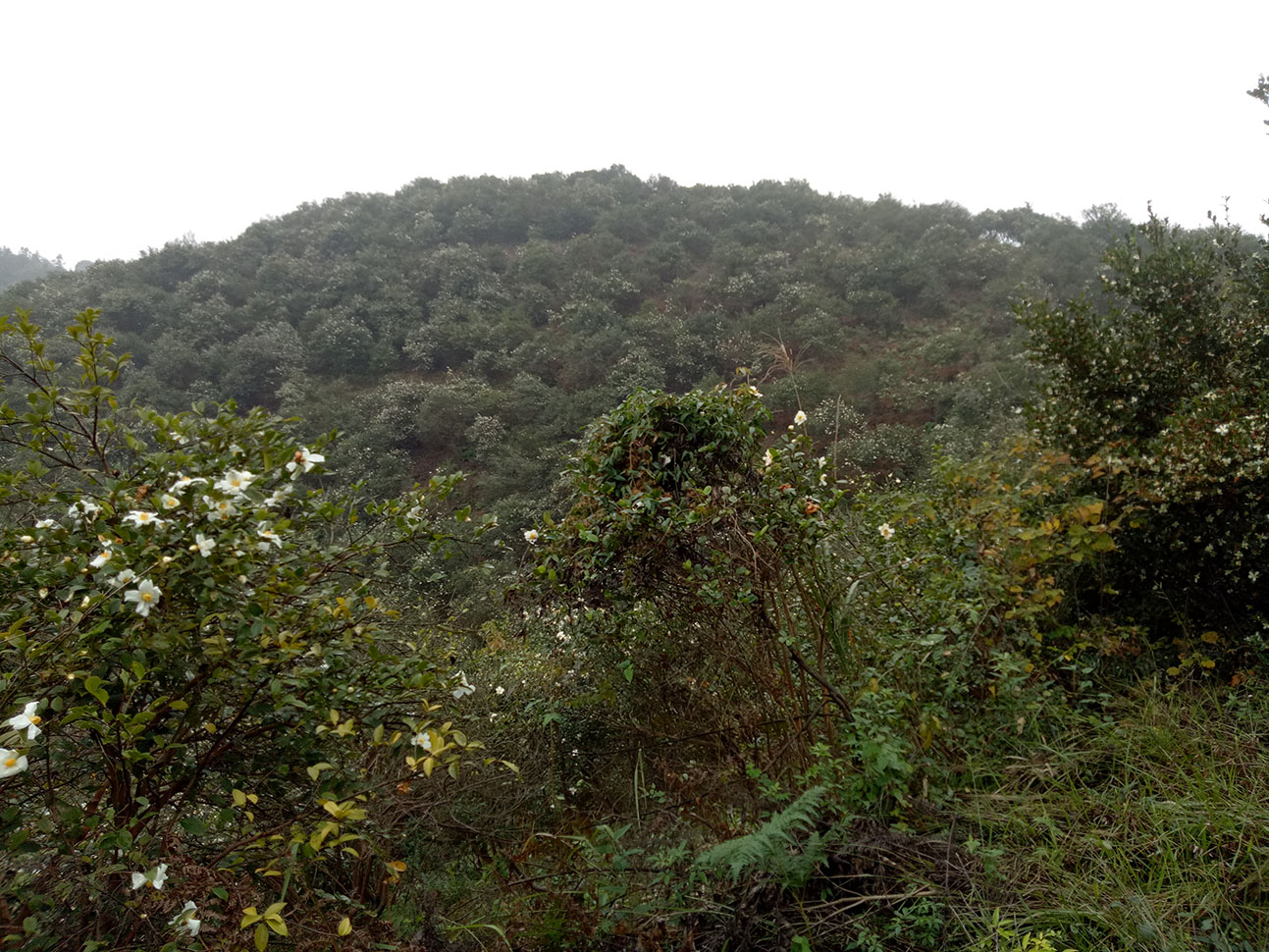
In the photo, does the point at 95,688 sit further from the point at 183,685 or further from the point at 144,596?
the point at 183,685

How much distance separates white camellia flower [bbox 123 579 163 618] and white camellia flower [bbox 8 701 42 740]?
9.8 inches

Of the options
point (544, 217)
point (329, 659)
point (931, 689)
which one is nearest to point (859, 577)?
point (931, 689)

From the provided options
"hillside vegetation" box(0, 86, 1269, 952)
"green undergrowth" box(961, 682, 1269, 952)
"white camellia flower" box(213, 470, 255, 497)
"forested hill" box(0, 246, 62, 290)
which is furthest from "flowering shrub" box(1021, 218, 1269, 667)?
"forested hill" box(0, 246, 62, 290)

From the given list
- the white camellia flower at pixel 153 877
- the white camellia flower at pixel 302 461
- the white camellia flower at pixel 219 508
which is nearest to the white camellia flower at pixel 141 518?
the white camellia flower at pixel 219 508

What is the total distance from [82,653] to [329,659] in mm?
542

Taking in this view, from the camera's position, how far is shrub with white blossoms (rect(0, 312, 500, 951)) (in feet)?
4.76

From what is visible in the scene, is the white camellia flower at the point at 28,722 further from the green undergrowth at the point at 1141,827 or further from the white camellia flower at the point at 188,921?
the green undergrowth at the point at 1141,827

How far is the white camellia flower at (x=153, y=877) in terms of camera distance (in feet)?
4.50

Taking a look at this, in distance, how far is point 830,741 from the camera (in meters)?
2.22

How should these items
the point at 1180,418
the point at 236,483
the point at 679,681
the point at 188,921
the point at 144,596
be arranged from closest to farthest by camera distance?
the point at 188,921 → the point at 144,596 → the point at 236,483 → the point at 679,681 → the point at 1180,418

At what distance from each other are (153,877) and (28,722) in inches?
15.8

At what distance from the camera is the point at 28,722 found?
130 cm

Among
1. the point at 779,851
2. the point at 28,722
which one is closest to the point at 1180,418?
the point at 779,851

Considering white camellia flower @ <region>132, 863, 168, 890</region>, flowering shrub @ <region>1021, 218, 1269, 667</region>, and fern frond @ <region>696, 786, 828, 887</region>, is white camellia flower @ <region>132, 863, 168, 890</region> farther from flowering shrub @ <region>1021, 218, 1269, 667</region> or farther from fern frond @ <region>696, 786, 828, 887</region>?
flowering shrub @ <region>1021, 218, 1269, 667</region>
